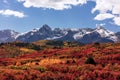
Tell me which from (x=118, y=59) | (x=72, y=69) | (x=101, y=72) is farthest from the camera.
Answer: (x=118, y=59)

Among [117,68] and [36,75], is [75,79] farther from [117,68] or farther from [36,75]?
[117,68]

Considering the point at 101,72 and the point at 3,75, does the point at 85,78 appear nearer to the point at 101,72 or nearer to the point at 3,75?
the point at 101,72

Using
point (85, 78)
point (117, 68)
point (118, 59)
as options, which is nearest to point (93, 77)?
point (85, 78)

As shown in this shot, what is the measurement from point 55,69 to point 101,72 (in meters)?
6.45

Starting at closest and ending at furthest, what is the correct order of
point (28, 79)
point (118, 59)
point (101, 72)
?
point (28, 79)
point (101, 72)
point (118, 59)

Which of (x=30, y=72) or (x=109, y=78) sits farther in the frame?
(x=30, y=72)

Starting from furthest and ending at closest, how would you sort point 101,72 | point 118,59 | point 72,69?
1. point 118,59
2. point 72,69
3. point 101,72

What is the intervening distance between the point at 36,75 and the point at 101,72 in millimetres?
7073

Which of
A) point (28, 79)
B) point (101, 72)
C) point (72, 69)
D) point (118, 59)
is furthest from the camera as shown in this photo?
point (118, 59)

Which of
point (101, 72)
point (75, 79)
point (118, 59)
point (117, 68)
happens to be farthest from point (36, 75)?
point (118, 59)

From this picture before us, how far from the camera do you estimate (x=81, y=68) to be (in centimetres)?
3856

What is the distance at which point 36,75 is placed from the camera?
33094mm

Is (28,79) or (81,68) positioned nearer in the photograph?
(28,79)

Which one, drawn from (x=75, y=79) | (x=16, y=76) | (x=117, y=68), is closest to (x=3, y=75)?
(x=16, y=76)
